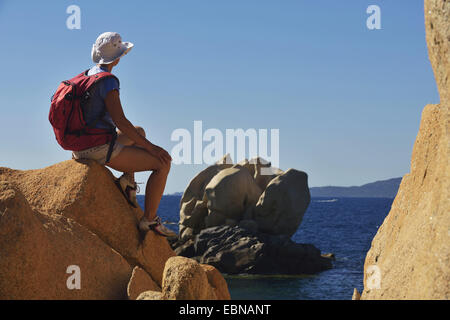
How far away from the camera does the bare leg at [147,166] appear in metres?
5.61

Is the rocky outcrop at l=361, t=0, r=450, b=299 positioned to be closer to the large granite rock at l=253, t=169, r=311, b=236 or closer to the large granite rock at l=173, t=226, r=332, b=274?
the large granite rock at l=173, t=226, r=332, b=274

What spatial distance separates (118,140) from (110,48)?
0.95 metres

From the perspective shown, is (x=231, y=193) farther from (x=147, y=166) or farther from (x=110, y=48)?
(x=110, y=48)

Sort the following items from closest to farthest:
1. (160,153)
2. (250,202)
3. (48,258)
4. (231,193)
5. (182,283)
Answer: (182,283), (48,258), (160,153), (231,193), (250,202)

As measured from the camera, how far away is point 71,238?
497 centimetres

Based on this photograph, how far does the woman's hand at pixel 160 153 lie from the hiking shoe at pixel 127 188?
554mm

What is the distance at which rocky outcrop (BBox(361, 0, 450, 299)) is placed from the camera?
3.56 metres

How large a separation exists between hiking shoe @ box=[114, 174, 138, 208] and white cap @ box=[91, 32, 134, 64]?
1.25 meters

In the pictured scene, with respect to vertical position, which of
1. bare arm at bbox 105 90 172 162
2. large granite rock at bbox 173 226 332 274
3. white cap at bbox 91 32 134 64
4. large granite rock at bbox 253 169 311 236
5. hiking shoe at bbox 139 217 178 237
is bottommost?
large granite rock at bbox 173 226 332 274

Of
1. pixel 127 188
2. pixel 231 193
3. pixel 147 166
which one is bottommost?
pixel 231 193

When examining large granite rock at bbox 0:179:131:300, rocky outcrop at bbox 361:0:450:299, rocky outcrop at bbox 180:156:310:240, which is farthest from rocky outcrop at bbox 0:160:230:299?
Answer: rocky outcrop at bbox 180:156:310:240

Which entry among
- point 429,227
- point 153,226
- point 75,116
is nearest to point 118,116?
point 75,116
